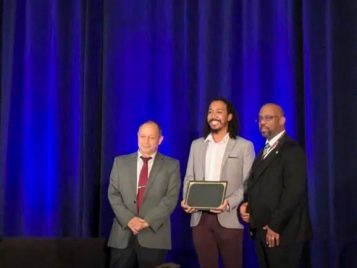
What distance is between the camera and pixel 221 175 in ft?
13.4

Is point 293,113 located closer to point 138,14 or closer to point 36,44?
point 138,14

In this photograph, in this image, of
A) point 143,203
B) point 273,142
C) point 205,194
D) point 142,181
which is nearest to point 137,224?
point 143,203

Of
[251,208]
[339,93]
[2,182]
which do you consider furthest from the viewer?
[2,182]

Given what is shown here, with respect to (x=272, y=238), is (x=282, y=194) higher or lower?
higher

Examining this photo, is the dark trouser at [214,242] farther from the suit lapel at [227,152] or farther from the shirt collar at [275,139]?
the shirt collar at [275,139]

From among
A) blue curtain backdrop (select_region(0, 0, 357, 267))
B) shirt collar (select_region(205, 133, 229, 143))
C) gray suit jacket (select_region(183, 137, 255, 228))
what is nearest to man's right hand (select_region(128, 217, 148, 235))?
gray suit jacket (select_region(183, 137, 255, 228))

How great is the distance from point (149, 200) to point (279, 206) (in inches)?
34.8

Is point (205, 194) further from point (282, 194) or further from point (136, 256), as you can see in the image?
point (136, 256)

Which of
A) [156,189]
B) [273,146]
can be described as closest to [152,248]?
[156,189]

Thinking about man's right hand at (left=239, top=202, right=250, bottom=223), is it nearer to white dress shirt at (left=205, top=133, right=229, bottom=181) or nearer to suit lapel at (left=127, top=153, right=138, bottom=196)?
white dress shirt at (left=205, top=133, right=229, bottom=181)

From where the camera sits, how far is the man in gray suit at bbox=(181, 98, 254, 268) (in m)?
3.98

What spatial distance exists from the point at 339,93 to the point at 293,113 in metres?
0.41

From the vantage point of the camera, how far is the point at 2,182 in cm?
520

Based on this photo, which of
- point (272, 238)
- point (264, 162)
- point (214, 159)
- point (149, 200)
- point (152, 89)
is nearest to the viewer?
point (272, 238)
